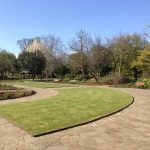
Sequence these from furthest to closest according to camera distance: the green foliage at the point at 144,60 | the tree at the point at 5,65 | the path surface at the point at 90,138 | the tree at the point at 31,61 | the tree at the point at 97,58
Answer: the tree at the point at 5,65 < the tree at the point at 31,61 < the tree at the point at 97,58 < the green foliage at the point at 144,60 < the path surface at the point at 90,138

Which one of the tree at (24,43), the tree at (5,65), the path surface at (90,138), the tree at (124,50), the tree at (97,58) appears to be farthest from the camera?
the tree at (24,43)

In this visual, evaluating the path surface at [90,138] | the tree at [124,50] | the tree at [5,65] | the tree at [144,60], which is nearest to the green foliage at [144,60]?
the tree at [144,60]

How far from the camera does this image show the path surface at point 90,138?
6.14 m

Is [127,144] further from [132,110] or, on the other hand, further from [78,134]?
[132,110]

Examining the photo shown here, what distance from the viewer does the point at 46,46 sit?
59.1 m

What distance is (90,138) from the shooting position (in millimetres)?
6789

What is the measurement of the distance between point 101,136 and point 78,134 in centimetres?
71

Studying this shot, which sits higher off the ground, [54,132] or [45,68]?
[45,68]

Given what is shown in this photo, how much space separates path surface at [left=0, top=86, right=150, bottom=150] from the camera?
20.2 feet

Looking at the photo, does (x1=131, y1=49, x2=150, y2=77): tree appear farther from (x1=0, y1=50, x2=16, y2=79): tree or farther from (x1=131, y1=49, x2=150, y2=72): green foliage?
(x1=0, y1=50, x2=16, y2=79): tree

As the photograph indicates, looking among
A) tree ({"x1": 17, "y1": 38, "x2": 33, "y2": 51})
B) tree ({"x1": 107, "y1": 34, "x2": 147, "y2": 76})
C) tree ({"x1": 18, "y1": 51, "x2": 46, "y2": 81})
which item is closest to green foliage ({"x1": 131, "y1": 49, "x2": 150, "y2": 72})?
tree ({"x1": 107, "y1": 34, "x2": 147, "y2": 76})

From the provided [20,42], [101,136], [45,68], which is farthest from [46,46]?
[101,136]

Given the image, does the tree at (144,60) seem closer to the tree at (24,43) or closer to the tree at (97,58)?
the tree at (97,58)

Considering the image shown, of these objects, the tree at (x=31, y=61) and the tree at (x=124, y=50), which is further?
the tree at (x=31, y=61)
